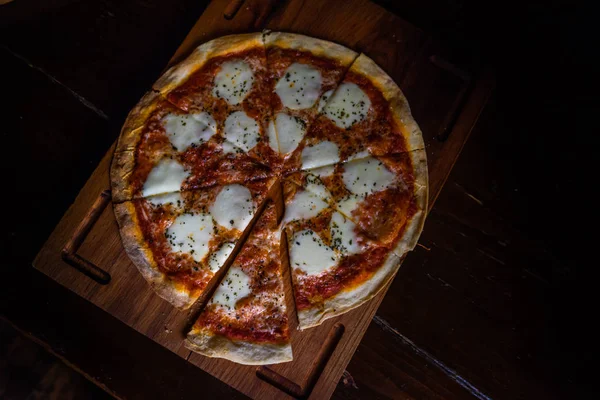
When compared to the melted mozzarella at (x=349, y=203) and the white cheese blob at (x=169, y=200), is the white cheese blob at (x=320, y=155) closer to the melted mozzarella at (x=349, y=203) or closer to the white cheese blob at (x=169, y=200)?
the melted mozzarella at (x=349, y=203)

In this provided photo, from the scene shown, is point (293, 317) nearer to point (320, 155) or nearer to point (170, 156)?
point (320, 155)

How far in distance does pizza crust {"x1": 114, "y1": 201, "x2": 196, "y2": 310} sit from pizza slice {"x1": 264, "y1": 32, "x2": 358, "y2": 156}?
118 cm

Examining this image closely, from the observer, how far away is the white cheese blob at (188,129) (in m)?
3.29

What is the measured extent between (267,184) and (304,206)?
32cm

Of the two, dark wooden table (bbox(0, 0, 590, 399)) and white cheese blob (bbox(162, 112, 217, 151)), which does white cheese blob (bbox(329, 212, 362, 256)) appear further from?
white cheese blob (bbox(162, 112, 217, 151))

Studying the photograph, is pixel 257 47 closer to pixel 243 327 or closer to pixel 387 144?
pixel 387 144

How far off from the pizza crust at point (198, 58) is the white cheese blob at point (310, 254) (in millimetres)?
1406

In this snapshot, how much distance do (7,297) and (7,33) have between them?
1988mm

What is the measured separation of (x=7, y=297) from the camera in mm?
3367

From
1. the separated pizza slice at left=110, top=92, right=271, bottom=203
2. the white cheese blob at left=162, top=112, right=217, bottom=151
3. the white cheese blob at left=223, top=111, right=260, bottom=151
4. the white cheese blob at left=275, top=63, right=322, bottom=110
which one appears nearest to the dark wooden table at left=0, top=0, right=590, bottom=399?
the separated pizza slice at left=110, top=92, right=271, bottom=203

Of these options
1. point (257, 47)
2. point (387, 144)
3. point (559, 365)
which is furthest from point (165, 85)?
point (559, 365)

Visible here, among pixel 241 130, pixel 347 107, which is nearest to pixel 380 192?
pixel 347 107

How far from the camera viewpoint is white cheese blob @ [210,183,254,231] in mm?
3283

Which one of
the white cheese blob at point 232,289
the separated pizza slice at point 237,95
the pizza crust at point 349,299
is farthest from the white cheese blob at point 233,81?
the pizza crust at point 349,299
